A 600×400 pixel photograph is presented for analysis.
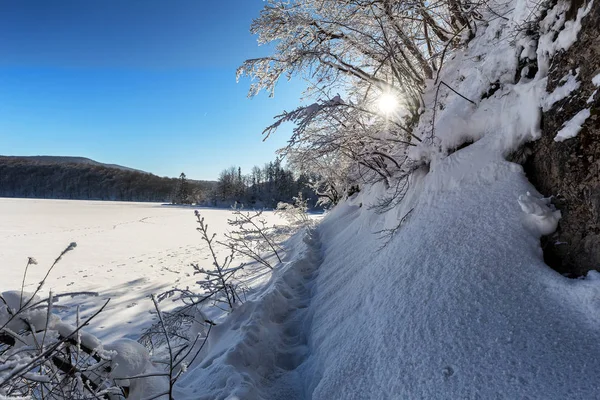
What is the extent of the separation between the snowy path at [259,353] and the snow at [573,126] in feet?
7.73

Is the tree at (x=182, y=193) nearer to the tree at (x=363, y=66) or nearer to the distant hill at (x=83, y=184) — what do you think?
the distant hill at (x=83, y=184)

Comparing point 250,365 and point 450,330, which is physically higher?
point 450,330

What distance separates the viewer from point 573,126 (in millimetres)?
1862

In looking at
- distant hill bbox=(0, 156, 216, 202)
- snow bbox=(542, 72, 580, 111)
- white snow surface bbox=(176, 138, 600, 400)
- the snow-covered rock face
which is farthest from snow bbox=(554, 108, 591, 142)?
distant hill bbox=(0, 156, 216, 202)

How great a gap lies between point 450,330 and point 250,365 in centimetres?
150

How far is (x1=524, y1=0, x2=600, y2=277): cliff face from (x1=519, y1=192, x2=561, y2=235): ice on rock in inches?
1.6

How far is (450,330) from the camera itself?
165 cm

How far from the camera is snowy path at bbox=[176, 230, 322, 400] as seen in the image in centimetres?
213

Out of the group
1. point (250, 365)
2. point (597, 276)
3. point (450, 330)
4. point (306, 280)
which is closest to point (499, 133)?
point (597, 276)

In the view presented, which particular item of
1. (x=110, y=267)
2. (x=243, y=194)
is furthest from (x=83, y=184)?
(x=110, y=267)

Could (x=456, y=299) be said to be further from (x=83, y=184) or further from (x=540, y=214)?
(x=83, y=184)

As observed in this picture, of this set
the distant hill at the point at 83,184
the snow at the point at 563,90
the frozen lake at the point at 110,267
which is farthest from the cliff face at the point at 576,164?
the distant hill at the point at 83,184

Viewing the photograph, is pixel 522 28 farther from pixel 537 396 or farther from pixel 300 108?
pixel 537 396

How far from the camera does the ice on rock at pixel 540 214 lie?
1941mm
